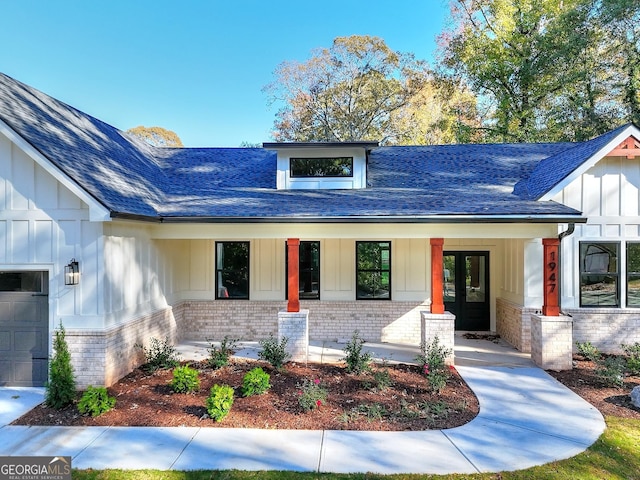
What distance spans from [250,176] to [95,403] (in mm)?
7178

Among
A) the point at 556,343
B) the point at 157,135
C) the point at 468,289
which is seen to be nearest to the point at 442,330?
the point at 556,343

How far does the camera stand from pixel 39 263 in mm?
6941

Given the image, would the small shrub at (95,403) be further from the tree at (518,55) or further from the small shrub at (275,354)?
the tree at (518,55)

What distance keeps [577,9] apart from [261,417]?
22.7 metres

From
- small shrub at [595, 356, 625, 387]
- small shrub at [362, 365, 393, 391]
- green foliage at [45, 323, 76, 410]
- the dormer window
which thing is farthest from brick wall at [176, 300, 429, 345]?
small shrub at [595, 356, 625, 387]

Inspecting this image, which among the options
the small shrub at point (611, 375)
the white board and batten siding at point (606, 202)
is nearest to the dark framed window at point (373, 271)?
the white board and batten siding at point (606, 202)

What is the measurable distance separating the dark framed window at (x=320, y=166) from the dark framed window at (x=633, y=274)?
7.42 metres

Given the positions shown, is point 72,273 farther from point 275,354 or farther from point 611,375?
point 611,375

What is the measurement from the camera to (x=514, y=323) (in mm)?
9844

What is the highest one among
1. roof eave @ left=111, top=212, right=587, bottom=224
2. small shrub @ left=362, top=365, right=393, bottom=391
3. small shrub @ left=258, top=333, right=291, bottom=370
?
roof eave @ left=111, top=212, right=587, bottom=224

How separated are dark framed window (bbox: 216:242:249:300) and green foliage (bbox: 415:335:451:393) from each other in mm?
5209

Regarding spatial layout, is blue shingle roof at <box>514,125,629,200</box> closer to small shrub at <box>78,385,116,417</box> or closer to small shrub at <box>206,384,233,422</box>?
small shrub at <box>206,384,233,422</box>

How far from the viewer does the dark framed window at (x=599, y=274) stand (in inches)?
369

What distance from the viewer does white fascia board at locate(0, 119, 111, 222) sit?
648 cm
